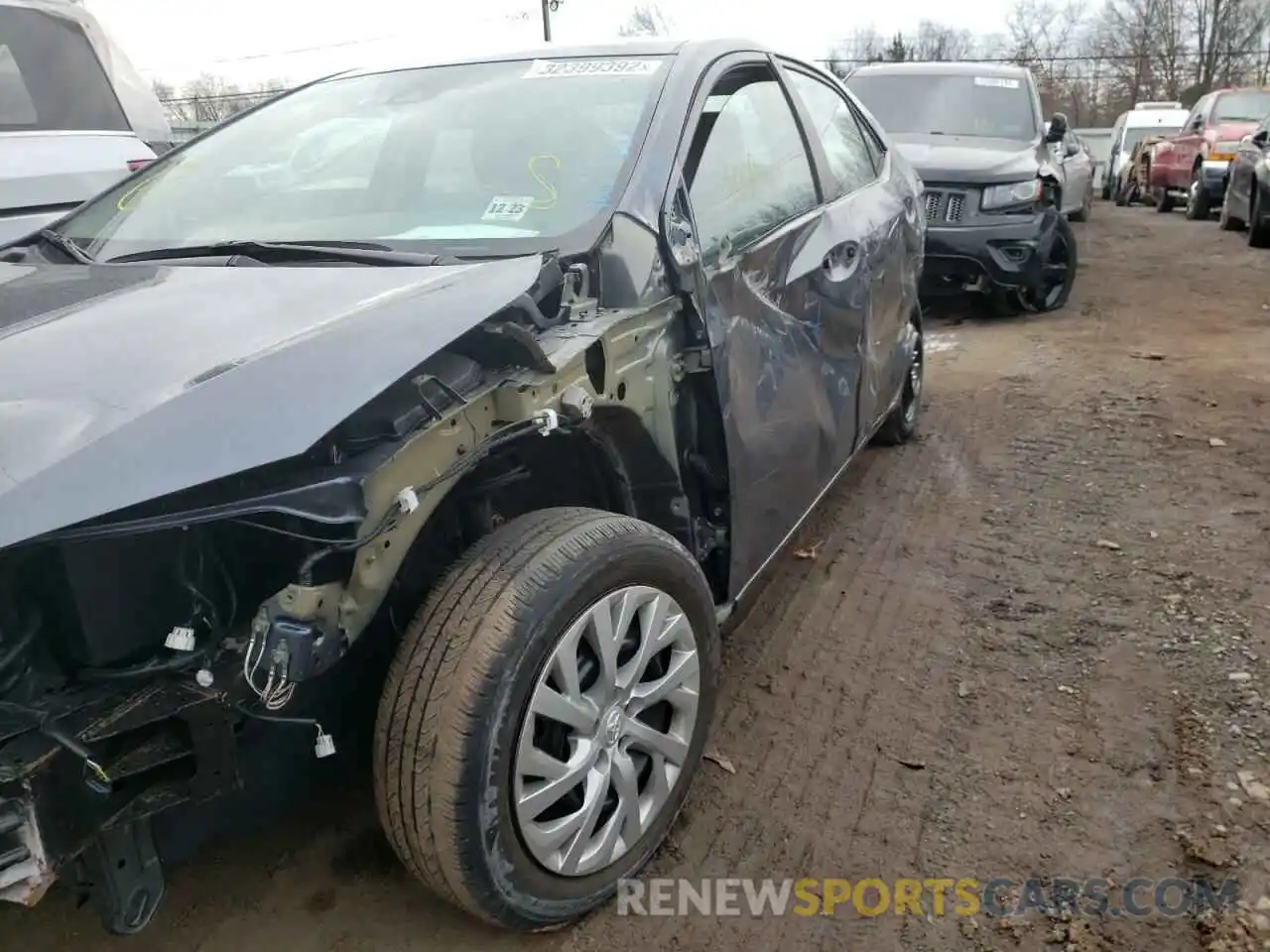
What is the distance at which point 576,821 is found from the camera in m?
1.98

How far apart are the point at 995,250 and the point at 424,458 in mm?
6692

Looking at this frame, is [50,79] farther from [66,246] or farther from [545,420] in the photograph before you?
[545,420]

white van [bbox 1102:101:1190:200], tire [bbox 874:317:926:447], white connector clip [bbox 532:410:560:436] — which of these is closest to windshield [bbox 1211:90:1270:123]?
white van [bbox 1102:101:1190:200]

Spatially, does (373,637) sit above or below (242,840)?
above

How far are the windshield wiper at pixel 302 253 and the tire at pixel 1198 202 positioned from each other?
605 inches

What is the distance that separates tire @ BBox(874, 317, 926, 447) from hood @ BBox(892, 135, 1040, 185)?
3.18m

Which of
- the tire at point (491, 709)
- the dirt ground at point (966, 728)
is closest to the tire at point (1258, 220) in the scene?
the dirt ground at point (966, 728)

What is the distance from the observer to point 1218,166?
14.3m

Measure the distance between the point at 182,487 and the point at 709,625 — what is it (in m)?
1.23

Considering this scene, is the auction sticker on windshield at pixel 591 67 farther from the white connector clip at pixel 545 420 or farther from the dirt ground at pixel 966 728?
the dirt ground at pixel 966 728

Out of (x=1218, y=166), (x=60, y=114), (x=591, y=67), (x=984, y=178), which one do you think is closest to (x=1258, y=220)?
(x=1218, y=166)

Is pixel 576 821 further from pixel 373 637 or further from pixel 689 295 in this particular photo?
pixel 689 295

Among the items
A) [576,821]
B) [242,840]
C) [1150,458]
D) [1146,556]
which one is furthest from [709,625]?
[1150,458]

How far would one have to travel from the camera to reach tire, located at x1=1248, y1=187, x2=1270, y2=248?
11.0 metres
